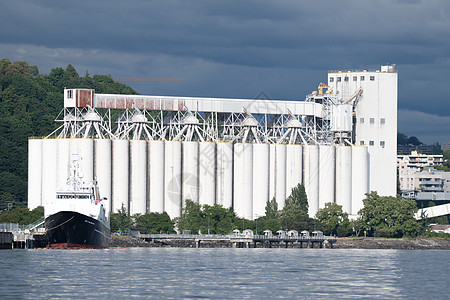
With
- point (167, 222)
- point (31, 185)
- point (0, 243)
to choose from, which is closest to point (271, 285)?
point (0, 243)

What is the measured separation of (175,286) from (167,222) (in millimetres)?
104385

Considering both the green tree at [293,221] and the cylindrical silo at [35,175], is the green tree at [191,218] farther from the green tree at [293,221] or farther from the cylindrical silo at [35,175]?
the cylindrical silo at [35,175]

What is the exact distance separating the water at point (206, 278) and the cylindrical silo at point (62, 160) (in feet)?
192

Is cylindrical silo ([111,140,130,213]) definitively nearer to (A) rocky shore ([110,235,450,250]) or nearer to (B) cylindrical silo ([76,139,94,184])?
(B) cylindrical silo ([76,139,94,184])

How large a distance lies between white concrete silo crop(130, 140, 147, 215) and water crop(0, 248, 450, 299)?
63.6 m

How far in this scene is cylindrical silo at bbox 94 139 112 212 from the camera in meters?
192

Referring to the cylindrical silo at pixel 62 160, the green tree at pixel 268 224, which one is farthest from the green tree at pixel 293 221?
the cylindrical silo at pixel 62 160

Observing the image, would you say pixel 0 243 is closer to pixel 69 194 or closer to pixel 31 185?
pixel 69 194

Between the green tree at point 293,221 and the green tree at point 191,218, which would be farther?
the green tree at point 293,221

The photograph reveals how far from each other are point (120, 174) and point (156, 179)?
783 cm

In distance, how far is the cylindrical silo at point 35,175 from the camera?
194m

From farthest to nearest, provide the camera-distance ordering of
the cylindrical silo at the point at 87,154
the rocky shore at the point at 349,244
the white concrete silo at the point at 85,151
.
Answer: the white concrete silo at the point at 85,151, the cylindrical silo at the point at 87,154, the rocky shore at the point at 349,244

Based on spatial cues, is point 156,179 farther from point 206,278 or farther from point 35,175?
point 206,278

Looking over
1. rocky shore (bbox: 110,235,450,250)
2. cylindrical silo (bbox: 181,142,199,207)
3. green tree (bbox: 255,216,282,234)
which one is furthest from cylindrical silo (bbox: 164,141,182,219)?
green tree (bbox: 255,216,282,234)
